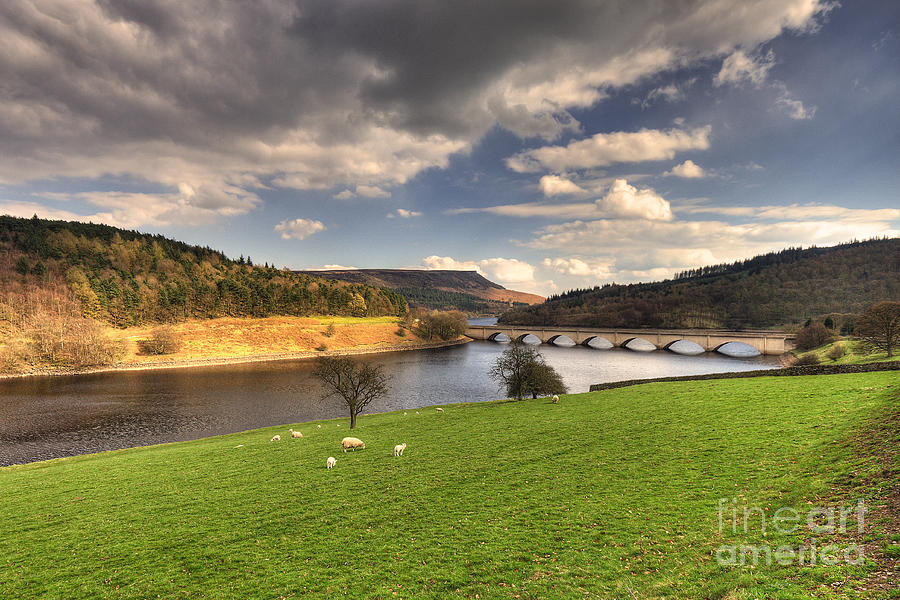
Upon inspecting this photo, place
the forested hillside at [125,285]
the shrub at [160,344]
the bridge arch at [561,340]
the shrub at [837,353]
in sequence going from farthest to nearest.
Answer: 1. the bridge arch at [561,340]
2. the forested hillside at [125,285]
3. the shrub at [160,344]
4. the shrub at [837,353]

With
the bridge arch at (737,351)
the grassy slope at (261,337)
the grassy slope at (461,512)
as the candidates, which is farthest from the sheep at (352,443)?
the bridge arch at (737,351)

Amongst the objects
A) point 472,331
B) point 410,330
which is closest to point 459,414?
point 410,330

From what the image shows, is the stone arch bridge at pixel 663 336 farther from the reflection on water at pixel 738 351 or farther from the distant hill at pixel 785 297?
the distant hill at pixel 785 297

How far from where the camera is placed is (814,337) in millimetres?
87938

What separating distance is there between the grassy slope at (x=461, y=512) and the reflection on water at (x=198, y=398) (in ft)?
63.4

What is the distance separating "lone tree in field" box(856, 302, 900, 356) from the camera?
47.1 m

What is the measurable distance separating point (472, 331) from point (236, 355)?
107 metres

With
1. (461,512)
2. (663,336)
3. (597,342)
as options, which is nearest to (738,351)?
(663,336)

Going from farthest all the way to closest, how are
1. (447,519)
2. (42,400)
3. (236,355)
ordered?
1. (236,355)
2. (42,400)
3. (447,519)

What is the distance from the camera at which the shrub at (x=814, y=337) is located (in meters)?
84.8

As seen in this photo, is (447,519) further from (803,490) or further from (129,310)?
(129,310)

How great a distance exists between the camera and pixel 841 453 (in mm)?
13625

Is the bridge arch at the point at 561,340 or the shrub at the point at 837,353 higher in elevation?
the shrub at the point at 837,353

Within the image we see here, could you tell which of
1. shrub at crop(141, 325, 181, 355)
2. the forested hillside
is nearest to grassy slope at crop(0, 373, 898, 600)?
shrub at crop(141, 325, 181, 355)
